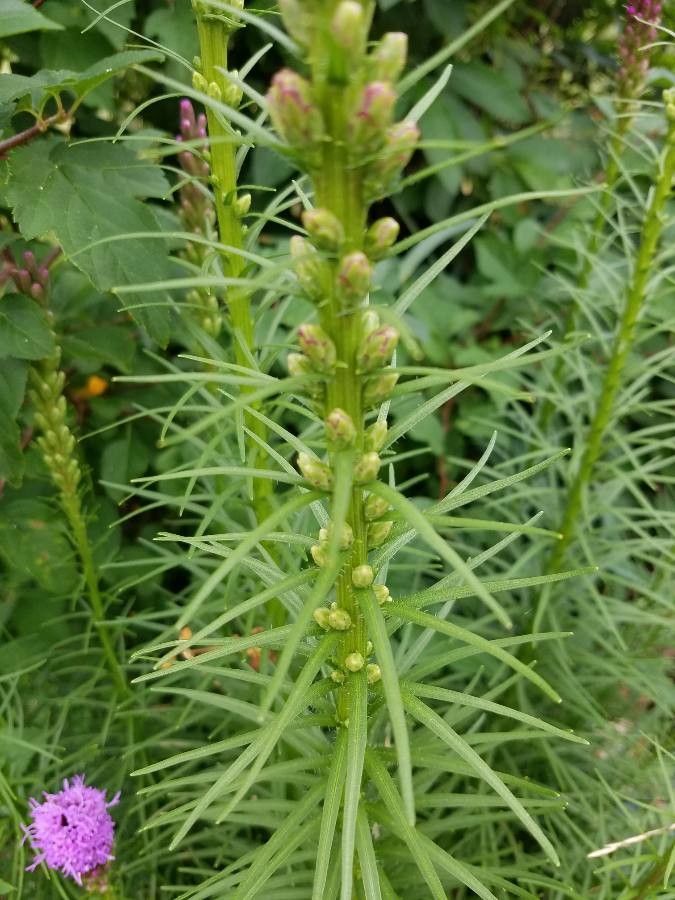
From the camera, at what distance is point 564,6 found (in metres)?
2.34

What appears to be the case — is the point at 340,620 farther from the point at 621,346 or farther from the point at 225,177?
the point at 621,346

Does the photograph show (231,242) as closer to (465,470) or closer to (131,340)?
(131,340)

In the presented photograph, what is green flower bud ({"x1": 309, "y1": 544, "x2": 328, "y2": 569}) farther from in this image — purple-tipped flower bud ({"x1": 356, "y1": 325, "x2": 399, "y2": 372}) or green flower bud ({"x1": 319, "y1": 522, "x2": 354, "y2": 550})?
purple-tipped flower bud ({"x1": 356, "y1": 325, "x2": 399, "y2": 372})

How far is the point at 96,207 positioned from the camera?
102cm

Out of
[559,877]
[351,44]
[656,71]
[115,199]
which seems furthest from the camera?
[656,71]

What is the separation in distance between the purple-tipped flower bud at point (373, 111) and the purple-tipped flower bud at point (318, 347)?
0.13m

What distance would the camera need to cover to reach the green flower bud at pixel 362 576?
657 mm

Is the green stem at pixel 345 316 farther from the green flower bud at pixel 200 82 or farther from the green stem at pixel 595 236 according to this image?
the green stem at pixel 595 236

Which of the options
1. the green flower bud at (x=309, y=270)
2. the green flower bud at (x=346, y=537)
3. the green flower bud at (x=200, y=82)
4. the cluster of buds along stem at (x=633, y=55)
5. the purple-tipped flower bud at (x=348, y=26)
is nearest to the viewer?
the purple-tipped flower bud at (x=348, y=26)

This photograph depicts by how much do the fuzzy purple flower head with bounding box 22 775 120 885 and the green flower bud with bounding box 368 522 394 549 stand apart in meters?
0.58

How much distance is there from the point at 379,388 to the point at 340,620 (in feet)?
0.73

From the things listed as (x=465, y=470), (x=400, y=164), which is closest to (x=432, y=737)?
(x=400, y=164)

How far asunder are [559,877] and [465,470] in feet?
3.32

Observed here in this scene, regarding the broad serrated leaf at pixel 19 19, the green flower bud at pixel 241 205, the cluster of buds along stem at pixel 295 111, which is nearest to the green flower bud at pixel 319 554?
the cluster of buds along stem at pixel 295 111
